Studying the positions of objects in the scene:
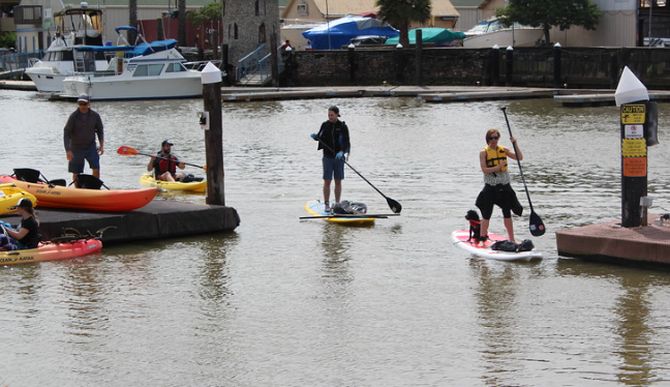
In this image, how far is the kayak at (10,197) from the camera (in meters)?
15.4

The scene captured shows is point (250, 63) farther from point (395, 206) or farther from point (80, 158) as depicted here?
point (395, 206)

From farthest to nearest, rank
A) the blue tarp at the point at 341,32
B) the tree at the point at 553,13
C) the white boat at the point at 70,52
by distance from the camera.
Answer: the blue tarp at the point at 341,32 < the tree at the point at 553,13 < the white boat at the point at 70,52

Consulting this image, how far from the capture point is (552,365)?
10.3 meters

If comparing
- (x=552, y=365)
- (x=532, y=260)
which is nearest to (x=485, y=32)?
(x=532, y=260)

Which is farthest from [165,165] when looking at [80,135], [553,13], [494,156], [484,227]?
[553,13]

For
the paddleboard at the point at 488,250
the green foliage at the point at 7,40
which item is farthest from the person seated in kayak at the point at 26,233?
the green foliage at the point at 7,40

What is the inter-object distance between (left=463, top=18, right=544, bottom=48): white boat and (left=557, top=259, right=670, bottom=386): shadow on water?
4574 centimetres

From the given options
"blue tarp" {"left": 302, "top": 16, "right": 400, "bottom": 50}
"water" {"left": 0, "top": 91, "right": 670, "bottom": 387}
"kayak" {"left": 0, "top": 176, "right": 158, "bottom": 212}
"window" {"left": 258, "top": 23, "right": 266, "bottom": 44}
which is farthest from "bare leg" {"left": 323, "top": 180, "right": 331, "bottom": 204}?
"blue tarp" {"left": 302, "top": 16, "right": 400, "bottom": 50}

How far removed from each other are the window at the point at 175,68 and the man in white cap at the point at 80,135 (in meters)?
31.7

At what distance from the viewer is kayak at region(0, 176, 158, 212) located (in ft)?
51.0

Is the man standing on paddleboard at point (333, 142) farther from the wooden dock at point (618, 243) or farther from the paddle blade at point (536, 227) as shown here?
the wooden dock at point (618, 243)

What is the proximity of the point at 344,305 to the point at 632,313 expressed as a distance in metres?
2.82

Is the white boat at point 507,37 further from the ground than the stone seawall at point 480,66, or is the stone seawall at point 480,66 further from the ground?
the white boat at point 507,37

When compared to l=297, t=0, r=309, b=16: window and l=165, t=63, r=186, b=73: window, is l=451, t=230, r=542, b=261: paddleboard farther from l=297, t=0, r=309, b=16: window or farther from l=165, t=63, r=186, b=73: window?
l=297, t=0, r=309, b=16: window
